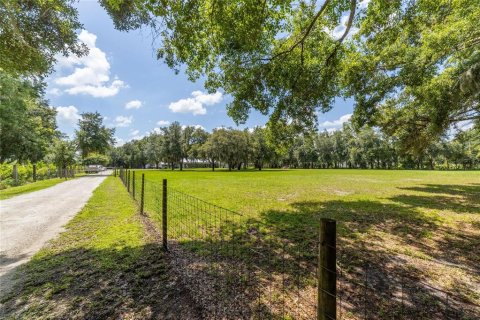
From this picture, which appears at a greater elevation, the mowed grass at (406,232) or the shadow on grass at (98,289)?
the shadow on grass at (98,289)

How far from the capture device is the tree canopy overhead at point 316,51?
5.79 meters

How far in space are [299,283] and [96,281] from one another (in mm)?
3227

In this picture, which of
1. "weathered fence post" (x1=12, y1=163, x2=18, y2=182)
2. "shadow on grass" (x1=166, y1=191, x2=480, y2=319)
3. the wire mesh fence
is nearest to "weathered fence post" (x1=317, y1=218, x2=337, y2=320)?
the wire mesh fence

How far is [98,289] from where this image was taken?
3381 mm

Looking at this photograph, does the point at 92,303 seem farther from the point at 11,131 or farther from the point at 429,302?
the point at 11,131

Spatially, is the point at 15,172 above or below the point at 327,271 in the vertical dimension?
above

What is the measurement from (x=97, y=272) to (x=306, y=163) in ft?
289

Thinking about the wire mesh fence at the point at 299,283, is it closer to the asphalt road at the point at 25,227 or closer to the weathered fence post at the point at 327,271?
the weathered fence post at the point at 327,271

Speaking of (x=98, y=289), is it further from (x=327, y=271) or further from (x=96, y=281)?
(x=327, y=271)

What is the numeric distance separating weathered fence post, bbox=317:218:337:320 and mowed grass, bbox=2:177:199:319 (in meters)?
1.94

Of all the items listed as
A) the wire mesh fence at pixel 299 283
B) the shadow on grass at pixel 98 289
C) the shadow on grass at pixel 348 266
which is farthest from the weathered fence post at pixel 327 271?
the shadow on grass at pixel 98 289

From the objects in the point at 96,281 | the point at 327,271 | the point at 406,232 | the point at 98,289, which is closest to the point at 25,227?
the point at 96,281

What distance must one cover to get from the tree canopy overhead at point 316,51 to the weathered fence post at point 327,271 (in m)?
5.45

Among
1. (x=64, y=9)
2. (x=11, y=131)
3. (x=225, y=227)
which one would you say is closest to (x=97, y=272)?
(x=225, y=227)
